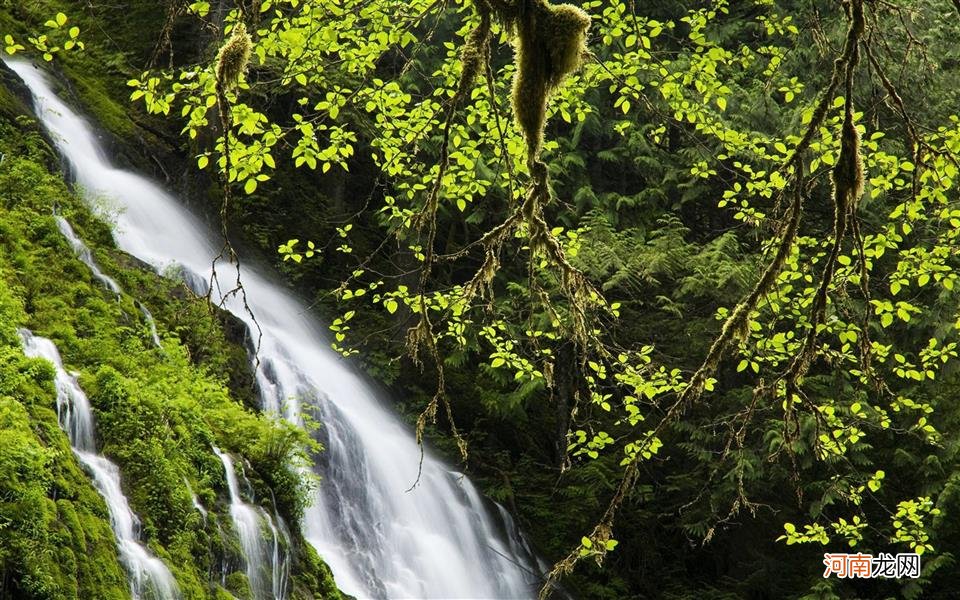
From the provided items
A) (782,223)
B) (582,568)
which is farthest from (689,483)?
(782,223)

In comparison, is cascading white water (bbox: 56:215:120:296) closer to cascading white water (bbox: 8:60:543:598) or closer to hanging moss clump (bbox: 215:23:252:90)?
cascading white water (bbox: 8:60:543:598)

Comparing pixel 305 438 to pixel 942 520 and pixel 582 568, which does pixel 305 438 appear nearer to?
pixel 582 568

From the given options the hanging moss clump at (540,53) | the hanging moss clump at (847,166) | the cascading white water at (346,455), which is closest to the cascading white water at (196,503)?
the cascading white water at (346,455)

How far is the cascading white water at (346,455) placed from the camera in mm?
9547

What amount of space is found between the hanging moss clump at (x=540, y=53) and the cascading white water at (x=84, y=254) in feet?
21.2

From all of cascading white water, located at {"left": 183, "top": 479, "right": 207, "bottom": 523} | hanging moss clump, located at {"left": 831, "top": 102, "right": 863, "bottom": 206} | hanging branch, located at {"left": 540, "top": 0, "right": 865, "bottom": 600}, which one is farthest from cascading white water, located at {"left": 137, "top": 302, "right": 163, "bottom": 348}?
hanging moss clump, located at {"left": 831, "top": 102, "right": 863, "bottom": 206}

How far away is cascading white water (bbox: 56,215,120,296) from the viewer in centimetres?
861

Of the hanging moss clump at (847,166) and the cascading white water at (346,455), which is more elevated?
the hanging moss clump at (847,166)

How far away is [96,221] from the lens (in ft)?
31.6

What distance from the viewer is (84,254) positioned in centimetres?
888

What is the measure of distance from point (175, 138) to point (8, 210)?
6300mm

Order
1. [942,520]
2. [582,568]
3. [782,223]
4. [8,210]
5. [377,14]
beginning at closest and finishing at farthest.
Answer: [782,223] → [377,14] → [8,210] → [942,520] → [582,568]

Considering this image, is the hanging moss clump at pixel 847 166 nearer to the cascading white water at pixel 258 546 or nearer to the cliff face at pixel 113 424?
the cliff face at pixel 113 424

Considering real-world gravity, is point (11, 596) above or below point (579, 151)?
below
